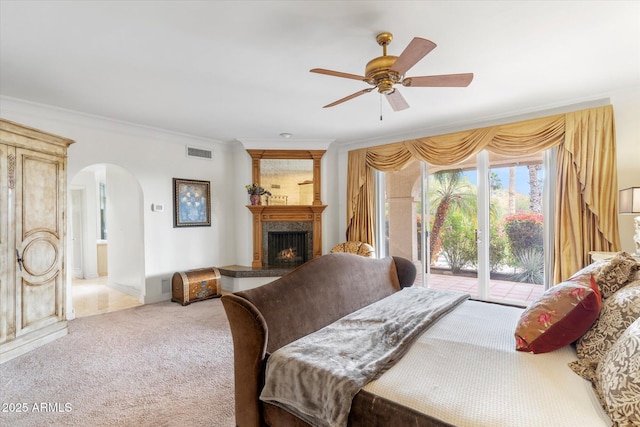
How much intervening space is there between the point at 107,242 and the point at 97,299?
1.22m

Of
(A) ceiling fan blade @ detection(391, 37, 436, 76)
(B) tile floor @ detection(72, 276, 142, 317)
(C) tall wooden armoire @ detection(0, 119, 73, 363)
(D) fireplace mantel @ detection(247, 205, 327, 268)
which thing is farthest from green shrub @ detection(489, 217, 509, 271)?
(C) tall wooden armoire @ detection(0, 119, 73, 363)

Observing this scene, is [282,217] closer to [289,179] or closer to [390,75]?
[289,179]

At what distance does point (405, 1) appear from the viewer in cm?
182

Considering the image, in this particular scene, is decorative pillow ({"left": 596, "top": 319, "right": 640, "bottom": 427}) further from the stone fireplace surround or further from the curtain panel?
the stone fireplace surround

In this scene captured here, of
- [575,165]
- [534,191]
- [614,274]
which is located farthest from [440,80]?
[534,191]

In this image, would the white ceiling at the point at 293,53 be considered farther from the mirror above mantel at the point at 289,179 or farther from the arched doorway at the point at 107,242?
the arched doorway at the point at 107,242

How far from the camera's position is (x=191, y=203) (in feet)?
16.3

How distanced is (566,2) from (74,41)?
10.7ft

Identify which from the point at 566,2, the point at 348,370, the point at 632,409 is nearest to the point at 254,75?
the point at 566,2

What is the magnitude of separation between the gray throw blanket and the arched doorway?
358cm

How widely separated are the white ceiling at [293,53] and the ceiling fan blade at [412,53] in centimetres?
32

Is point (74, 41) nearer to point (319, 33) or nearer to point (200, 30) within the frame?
point (200, 30)

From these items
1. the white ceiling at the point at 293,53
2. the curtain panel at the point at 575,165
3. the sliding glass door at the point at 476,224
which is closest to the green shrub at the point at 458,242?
the sliding glass door at the point at 476,224

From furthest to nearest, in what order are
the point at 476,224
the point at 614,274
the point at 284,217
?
the point at 284,217
the point at 476,224
the point at 614,274
